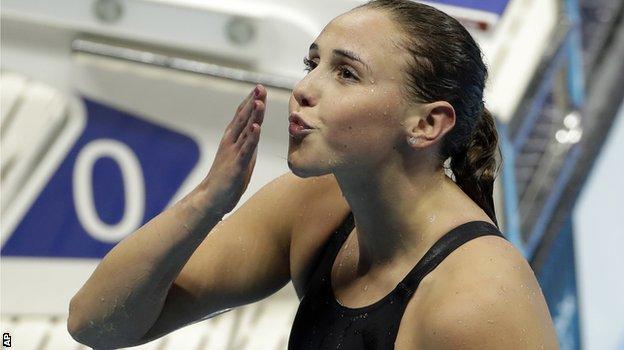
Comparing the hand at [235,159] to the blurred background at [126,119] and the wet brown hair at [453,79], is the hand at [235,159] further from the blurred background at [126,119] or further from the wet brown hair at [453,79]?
the blurred background at [126,119]

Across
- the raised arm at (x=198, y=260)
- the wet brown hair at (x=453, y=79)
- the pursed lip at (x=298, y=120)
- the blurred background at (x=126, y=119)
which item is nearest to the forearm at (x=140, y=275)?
the raised arm at (x=198, y=260)

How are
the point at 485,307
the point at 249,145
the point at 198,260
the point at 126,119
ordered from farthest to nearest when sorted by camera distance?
the point at 126,119 < the point at 198,260 < the point at 249,145 < the point at 485,307

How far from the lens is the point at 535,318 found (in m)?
1.43

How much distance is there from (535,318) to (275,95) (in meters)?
→ 1.12

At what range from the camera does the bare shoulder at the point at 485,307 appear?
1.41 meters

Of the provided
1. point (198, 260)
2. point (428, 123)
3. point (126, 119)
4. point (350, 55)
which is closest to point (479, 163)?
point (428, 123)

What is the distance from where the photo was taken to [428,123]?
1.53 m

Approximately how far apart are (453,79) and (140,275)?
0.40m

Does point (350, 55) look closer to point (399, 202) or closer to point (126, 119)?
point (399, 202)

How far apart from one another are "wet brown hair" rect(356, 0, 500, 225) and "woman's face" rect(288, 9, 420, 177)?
0.7 inches

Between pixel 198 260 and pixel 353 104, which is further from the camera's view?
pixel 198 260

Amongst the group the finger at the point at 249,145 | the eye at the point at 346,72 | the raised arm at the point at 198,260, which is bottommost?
the raised arm at the point at 198,260

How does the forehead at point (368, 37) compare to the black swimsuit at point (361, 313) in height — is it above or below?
above

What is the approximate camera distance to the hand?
1508 mm
